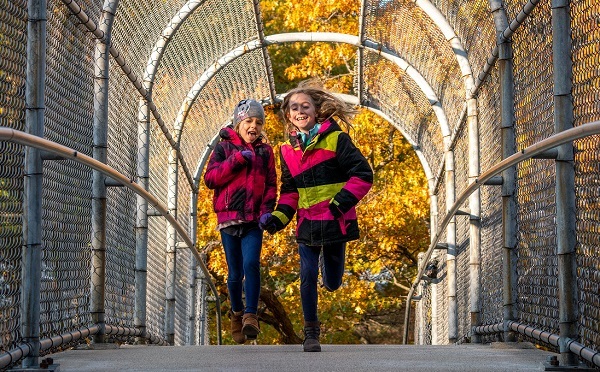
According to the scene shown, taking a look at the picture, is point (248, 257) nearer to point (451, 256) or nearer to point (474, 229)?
point (474, 229)

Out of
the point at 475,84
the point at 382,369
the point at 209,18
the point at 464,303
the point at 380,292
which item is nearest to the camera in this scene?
the point at 382,369

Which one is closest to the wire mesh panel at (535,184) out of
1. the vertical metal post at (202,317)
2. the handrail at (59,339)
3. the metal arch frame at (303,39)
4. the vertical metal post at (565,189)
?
the vertical metal post at (565,189)

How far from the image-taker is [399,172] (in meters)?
25.5

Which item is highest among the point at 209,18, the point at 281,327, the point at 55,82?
the point at 209,18

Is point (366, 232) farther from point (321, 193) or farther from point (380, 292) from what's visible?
point (321, 193)

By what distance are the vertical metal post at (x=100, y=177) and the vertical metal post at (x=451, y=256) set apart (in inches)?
203

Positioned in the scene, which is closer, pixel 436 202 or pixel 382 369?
pixel 382 369

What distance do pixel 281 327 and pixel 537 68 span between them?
19.6 m

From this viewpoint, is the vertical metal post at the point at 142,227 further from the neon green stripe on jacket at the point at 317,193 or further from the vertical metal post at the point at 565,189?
the vertical metal post at the point at 565,189

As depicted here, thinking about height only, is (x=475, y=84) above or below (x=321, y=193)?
above

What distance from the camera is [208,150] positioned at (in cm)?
1598

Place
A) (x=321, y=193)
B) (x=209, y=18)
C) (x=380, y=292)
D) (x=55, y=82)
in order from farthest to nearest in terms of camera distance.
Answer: (x=380, y=292) → (x=209, y=18) → (x=321, y=193) → (x=55, y=82)

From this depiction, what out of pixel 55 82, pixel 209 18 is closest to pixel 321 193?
pixel 55 82

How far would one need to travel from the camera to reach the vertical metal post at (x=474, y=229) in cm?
1012
